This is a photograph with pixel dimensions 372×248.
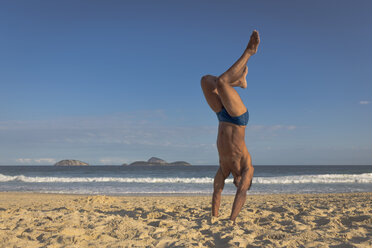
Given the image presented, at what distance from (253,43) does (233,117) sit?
40.6 inches

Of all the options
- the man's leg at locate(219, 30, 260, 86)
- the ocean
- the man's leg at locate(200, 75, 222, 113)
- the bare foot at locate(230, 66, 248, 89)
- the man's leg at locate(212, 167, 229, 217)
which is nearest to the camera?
the man's leg at locate(219, 30, 260, 86)

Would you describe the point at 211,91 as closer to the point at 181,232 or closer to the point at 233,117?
the point at 233,117

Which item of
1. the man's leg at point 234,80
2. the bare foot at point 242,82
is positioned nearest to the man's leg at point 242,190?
the man's leg at point 234,80

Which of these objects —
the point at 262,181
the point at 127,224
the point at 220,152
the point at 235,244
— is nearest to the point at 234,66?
the point at 220,152

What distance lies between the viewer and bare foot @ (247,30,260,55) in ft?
11.9

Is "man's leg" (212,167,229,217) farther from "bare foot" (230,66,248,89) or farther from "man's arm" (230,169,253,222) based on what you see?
"bare foot" (230,66,248,89)

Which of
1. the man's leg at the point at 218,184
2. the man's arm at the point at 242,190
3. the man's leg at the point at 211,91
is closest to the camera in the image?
the man's leg at the point at 211,91

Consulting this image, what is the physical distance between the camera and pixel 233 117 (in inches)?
152

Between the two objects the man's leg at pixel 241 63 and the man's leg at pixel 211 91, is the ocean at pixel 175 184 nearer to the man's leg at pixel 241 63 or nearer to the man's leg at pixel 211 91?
the man's leg at pixel 211 91

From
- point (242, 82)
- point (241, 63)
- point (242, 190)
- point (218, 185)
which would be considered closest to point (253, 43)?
point (241, 63)

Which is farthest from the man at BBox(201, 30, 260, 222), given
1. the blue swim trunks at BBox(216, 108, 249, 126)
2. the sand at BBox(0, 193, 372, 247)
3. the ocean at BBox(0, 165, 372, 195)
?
the ocean at BBox(0, 165, 372, 195)

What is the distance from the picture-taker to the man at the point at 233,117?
360cm

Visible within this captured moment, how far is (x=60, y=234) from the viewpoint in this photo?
3.43 m

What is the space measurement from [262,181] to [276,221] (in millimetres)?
14845
